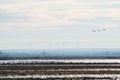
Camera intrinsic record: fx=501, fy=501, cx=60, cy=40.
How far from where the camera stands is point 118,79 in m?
51.8

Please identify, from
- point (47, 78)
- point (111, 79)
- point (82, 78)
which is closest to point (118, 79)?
point (111, 79)

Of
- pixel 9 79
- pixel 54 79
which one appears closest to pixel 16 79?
pixel 9 79

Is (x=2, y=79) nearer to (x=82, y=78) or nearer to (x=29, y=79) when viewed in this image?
(x=29, y=79)

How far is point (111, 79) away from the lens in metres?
51.8

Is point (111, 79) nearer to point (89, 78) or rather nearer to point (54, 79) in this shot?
point (89, 78)

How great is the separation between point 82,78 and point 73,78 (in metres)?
1.02

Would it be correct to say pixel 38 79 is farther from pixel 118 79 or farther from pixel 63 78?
pixel 118 79

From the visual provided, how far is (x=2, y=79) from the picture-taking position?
54.1m

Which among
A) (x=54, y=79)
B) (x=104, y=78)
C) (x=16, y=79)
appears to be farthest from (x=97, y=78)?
(x=16, y=79)

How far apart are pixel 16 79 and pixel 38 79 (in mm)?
2439

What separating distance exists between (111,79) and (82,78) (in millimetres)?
3447

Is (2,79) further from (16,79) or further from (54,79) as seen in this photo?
(54,79)

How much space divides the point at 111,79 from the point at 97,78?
231 cm

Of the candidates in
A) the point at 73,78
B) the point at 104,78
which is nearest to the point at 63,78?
the point at 73,78
